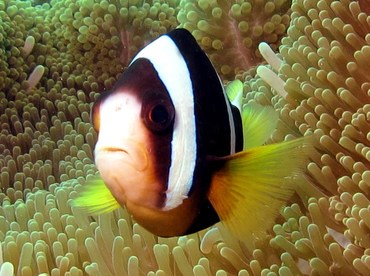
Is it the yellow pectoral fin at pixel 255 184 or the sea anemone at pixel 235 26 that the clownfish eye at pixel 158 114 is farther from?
the sea anemone at pixel 235 26

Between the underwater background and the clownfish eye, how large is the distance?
250 millimetres

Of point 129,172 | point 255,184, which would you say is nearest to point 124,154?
point 129,172

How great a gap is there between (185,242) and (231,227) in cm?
41

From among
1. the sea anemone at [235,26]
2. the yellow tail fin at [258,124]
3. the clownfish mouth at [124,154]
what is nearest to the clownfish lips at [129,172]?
the clownfish mouth at [124,154]

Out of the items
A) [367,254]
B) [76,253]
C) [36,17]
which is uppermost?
[36,17]

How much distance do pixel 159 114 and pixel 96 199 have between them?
0.22 m

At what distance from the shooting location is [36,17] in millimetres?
2070

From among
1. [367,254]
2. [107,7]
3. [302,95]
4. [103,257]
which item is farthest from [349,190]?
[107,7]

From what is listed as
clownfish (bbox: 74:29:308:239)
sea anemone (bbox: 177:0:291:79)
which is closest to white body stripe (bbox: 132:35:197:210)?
clownfish (bbox: 74:29:308:239)

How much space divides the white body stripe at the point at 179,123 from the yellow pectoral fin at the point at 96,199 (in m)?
0.15

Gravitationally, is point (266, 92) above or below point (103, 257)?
above

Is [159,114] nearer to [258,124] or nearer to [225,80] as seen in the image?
[258,124]

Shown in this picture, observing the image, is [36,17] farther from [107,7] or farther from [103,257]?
[103,257]

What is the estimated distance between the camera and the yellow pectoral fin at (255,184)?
0.64 meters
